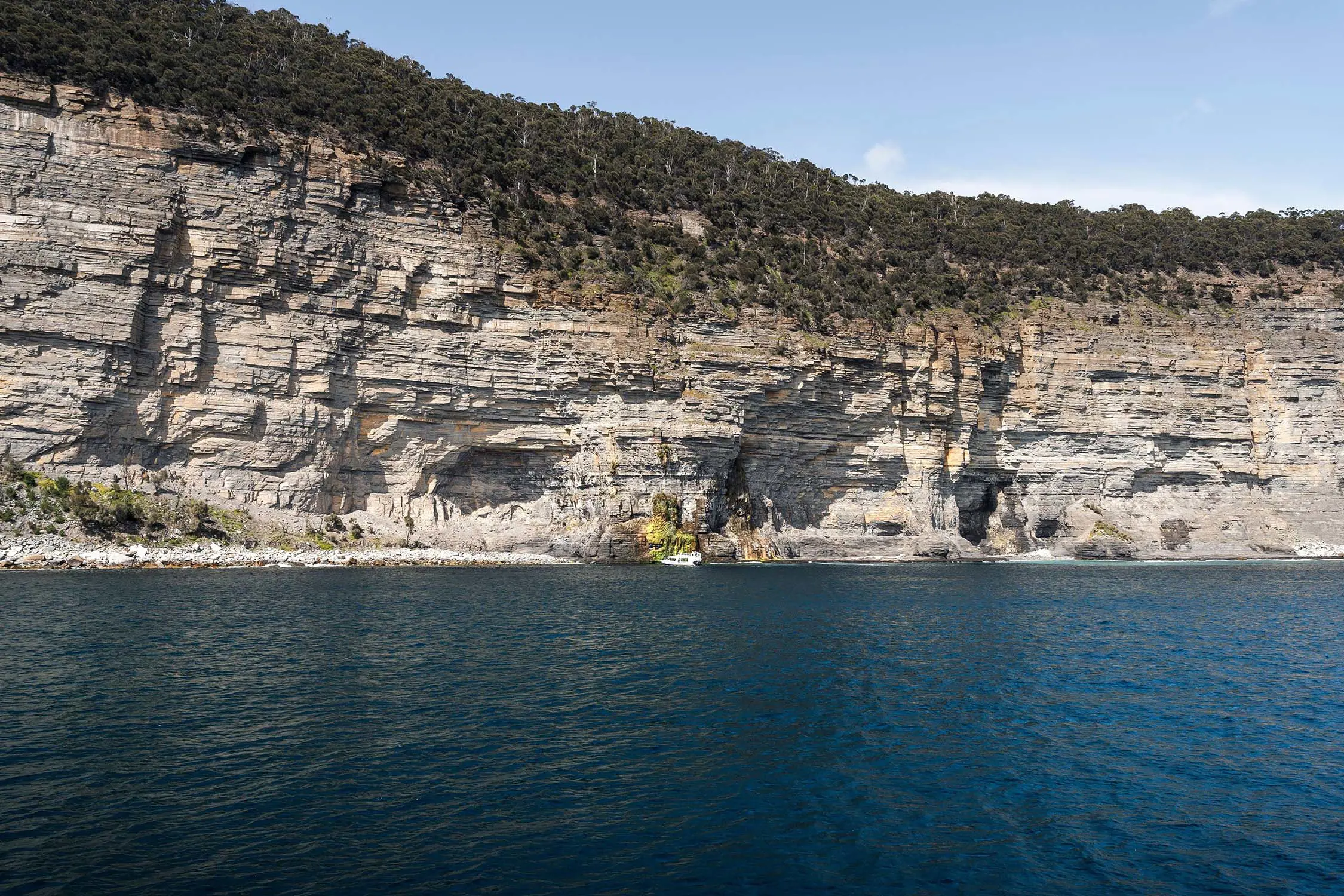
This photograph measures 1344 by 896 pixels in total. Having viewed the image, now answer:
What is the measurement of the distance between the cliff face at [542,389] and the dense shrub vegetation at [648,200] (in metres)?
2.86

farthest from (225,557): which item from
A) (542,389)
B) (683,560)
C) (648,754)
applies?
(648,754)

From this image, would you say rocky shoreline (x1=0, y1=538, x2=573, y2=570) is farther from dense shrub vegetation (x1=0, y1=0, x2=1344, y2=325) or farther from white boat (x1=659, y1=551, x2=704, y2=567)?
dense shrub vegetation (x1=0, y1=0, x2=1344, y2=325)

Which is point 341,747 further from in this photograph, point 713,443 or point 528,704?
point 713,443

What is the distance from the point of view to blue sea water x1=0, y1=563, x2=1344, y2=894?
1051cm

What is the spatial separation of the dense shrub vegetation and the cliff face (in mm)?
2862

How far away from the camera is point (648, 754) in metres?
15.0

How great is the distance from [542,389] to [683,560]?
549 inches

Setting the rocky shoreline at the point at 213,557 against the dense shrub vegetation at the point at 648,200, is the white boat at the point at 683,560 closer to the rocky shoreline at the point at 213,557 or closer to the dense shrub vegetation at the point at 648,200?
the rocky shoreline at the point at 213,557

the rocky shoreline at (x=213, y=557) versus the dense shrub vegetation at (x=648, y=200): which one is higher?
the dense shrub vegetation at (x=648, y=200)

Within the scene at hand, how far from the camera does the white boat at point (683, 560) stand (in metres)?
53.8

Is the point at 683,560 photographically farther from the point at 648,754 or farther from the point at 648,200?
the point at 648,754

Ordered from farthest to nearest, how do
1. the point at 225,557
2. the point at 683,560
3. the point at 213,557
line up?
the point at 683,560, the point at 225,557, the point at 213,557

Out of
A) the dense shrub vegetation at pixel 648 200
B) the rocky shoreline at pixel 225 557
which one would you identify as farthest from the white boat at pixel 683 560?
the dense shrub vegetation at pixel 648 200

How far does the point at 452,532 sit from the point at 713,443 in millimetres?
17433
